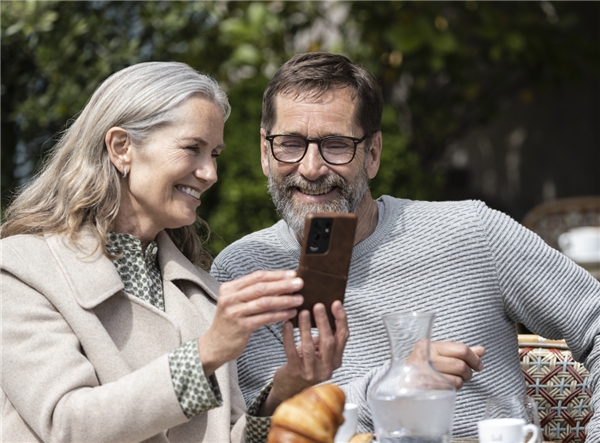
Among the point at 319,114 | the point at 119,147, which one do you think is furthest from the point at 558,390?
the point at 119,147

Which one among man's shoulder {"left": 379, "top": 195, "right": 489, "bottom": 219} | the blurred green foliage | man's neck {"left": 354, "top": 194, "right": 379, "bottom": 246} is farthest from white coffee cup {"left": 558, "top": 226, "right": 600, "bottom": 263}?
man's neck {"left": 354, "top": 194, "right": 379, "bottom": 246}

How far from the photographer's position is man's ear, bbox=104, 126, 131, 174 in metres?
2.34

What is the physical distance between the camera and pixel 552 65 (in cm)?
684

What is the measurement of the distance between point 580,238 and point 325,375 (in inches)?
131

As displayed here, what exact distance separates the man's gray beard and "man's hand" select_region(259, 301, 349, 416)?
2.47 ft

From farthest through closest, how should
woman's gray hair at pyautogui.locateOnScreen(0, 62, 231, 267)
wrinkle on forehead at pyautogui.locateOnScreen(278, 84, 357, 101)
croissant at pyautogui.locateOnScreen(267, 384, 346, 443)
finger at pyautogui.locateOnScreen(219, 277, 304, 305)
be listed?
wrinkle on forehead at pyautogui.locateOnScreen(278, 84, 357, 101) → woman's gray hair at pyautogui.locateOnScreen(0, 62, 231, 267) → finger at pyautogui.locateOnScreen(219, 277, 304, 305) → croissant at pyautogui.locateOnScreen(267, 384, 346, 443)

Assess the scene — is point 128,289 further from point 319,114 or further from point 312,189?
point 319,114

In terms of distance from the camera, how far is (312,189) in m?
2.77

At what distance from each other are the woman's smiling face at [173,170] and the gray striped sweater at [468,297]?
1.94 feet

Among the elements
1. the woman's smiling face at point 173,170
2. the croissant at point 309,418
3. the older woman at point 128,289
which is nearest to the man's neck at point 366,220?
the older woman at point 128,289

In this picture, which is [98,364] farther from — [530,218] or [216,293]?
[530,218]

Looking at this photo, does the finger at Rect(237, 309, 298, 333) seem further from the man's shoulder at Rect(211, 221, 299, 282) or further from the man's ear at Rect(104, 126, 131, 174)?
the man's shoulder at Rect(211, 221, 299, 282)

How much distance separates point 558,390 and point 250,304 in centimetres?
150

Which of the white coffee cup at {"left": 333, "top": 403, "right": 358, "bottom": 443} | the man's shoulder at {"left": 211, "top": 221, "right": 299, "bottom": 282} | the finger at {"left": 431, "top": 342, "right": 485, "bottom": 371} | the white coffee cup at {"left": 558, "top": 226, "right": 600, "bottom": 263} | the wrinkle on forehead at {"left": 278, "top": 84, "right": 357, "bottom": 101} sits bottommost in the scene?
the white coffee cup at {"left": 558, "top": 226, "right": 600, "bottom": 263}
